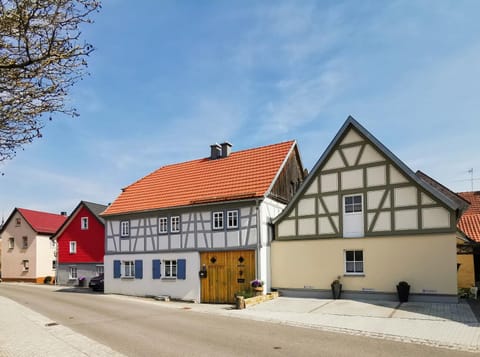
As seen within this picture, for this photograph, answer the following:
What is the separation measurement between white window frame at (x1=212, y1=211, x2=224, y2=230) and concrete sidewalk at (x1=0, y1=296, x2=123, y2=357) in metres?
10.1

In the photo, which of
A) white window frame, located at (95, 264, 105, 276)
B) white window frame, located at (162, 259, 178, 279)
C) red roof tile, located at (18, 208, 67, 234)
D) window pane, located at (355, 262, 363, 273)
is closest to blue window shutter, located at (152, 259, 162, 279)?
white window frame, located at (162, 259, 178, 279)

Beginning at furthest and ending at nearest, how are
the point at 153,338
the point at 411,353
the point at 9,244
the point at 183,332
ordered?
the point at 9,244 < the point at 183,332 < the point at 153,338 < the point at 411,353

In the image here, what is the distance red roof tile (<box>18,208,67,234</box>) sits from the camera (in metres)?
45.0

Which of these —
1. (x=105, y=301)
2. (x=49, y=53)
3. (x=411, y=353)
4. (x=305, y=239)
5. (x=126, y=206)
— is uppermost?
(x=49, y=53)

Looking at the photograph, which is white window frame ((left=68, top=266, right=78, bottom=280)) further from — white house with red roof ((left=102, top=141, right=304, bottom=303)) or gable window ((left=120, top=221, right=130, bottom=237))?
gable window ((left=120, top=221, right=130, bottom=237))

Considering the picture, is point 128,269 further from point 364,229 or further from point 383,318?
point 383,318

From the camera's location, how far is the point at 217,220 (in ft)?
77.5

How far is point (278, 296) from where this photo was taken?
21.8 meters

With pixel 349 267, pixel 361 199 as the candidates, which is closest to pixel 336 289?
pixel 349 267

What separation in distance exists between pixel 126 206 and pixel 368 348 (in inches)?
833

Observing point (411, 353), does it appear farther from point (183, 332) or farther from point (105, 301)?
point (105, 301)

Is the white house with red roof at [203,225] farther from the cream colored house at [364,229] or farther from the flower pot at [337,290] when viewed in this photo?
the flower pot at [337,290]

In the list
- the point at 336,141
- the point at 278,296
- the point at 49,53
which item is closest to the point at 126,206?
the point at 278,296

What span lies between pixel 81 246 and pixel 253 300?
77.6 ft
